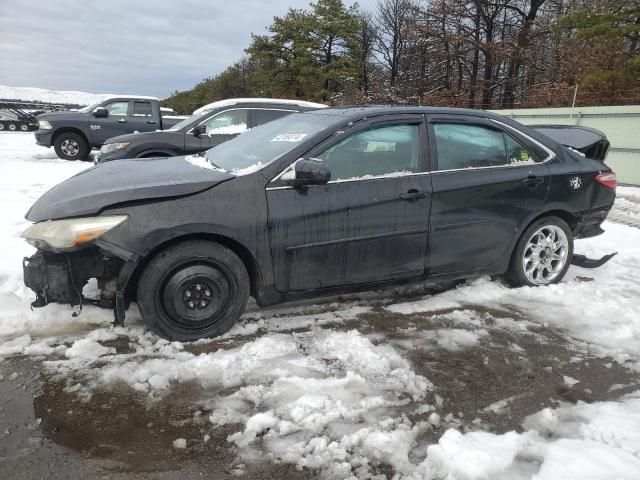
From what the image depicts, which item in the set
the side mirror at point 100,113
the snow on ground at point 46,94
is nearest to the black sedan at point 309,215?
the side mirror at point 100,113

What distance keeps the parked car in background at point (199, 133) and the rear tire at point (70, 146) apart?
5.02m

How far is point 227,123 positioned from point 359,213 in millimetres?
6220

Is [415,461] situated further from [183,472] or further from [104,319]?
[104,319]

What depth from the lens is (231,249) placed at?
11.0 feet

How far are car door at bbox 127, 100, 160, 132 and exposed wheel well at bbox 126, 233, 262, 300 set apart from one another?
1115 cm

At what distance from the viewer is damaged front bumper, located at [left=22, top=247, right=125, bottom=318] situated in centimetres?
305

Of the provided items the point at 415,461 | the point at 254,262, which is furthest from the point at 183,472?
the point at 254,262

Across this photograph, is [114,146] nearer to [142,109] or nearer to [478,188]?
[142,109]

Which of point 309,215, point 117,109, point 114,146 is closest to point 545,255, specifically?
point 309,215

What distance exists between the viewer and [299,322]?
3.66 m

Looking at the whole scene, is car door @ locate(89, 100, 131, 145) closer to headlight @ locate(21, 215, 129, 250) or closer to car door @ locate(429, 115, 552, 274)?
headlight @ locate(21, 215, 129, 250)

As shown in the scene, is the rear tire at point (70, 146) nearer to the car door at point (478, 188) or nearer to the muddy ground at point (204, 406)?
the muddy ground at point (204, 406)

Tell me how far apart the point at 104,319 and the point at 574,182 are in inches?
164

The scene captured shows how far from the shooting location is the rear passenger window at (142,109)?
13.4m
